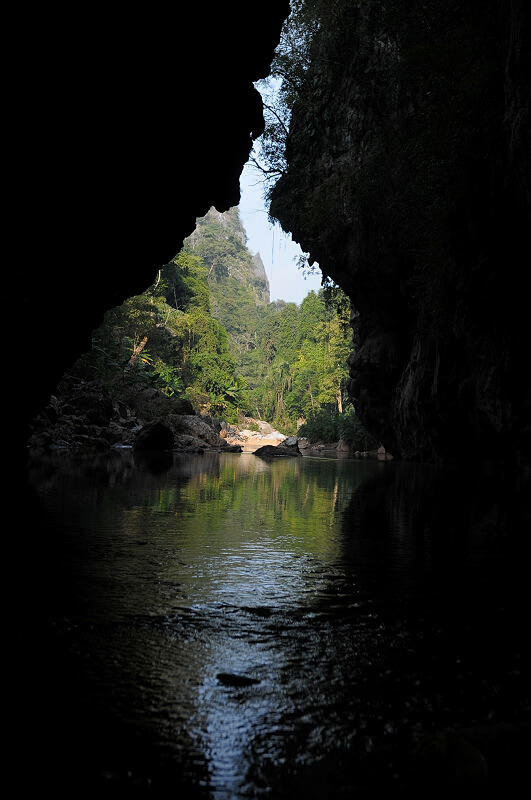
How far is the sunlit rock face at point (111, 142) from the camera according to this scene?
5.00 m

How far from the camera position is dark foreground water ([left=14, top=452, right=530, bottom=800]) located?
1702 millimetres

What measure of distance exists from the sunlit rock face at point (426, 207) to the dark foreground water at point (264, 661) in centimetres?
609

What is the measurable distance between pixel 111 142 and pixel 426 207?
28.2 feet

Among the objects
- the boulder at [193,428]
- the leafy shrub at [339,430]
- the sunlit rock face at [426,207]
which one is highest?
the sunlit rock face at [426,207]

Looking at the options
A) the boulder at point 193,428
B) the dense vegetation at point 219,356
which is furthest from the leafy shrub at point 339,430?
the boulder at point 193,428

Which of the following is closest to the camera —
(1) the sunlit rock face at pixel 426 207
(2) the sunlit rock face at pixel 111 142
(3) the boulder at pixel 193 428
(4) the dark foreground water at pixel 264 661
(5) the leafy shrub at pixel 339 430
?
(4) the dark foreground water at pixel 264 661

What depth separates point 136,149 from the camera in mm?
6410

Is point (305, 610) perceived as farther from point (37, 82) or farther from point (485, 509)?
point (485, 509)

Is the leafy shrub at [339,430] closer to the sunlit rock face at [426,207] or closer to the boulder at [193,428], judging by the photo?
the boulder at [193,428]

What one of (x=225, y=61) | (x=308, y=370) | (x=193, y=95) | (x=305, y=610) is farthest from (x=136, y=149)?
(x=308, y=370)

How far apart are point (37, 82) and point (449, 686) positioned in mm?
5269

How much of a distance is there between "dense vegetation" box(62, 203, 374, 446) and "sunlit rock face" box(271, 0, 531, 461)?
17.0 feet

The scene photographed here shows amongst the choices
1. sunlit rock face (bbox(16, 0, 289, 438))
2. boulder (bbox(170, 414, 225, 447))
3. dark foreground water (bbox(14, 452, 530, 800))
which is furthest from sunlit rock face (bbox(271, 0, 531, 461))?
boulder (bbox(170, 414, 225, 447))

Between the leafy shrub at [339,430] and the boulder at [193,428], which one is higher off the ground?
the leafy shrub at [339,430]
